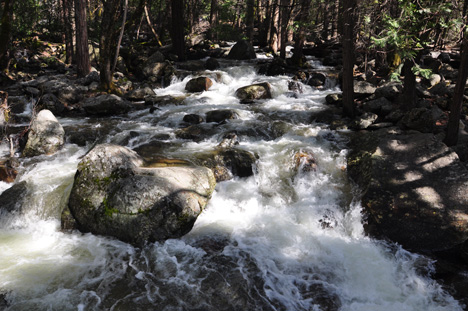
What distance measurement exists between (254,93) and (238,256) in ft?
30.1

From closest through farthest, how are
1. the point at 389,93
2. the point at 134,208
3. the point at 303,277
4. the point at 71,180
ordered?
the point at 303,277 < the point at 134,208 < the point at 71,180 < the point at 389,93

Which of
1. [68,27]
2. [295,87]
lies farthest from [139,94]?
[68,27]

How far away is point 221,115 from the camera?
10719 millimetres

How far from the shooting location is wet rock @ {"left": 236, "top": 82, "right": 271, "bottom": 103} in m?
13.4

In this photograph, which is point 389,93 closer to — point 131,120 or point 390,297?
point 390,297

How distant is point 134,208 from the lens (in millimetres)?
5547

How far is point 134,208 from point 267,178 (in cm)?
331

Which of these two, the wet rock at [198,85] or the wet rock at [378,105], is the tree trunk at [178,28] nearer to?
the wet rock at [198,85]

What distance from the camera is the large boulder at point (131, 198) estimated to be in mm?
5551

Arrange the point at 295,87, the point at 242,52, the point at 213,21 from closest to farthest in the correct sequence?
1. the point at 295,87
2. the point at 242,52
3. the point at 213,21

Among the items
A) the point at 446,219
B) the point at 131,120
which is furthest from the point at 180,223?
the point at 131,120

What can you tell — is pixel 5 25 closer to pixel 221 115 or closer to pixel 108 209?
pixel 221 115

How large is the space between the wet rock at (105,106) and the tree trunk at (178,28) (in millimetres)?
8636

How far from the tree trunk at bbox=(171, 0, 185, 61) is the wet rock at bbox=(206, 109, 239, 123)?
391 inches
